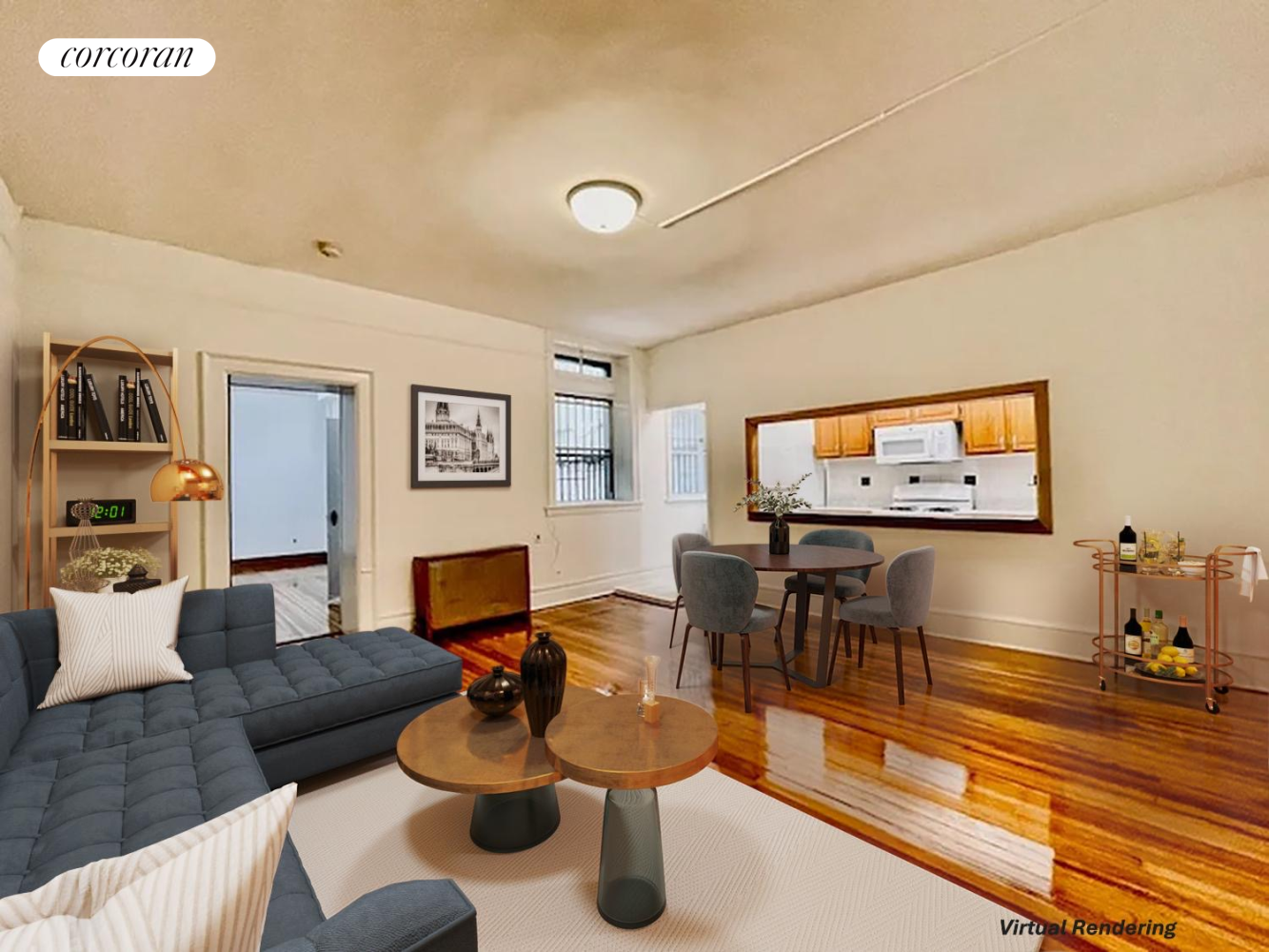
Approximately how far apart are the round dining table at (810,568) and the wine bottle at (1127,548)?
1.30 m

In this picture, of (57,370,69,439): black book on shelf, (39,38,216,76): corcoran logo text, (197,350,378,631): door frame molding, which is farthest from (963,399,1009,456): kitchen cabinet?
(57,370,69,439): black book on shelf

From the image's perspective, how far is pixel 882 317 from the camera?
15.4 feet

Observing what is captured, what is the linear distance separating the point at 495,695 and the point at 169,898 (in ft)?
4.85

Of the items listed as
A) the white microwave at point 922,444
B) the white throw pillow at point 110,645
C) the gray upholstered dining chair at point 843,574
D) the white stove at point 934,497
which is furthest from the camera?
the white stove at point 934,497

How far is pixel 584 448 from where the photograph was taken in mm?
6461

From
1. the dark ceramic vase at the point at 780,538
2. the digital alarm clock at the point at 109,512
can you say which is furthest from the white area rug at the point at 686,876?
the digital alarm clock at the point at 109,512

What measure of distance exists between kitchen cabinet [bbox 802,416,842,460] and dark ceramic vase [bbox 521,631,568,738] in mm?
4380

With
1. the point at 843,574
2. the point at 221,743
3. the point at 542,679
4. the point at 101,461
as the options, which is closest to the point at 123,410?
the point at 101,461

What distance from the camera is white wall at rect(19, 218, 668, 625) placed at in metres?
3.47

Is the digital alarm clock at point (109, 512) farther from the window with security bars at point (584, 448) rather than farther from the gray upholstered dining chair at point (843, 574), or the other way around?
the gray upholstered dining chair at point (843, 574)

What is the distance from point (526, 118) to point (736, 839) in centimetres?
295

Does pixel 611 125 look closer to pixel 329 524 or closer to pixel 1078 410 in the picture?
pixel 1078 410

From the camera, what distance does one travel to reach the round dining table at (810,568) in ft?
11.0

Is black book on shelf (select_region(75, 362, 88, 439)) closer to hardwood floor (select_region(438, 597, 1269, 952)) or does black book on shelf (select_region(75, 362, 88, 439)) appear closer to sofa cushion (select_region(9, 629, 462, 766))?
sofa cushion (select_region(9, 629, 462, 766))
